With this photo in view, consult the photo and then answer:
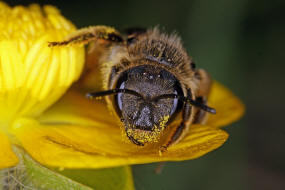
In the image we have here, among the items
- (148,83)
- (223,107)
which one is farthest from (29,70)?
Result: (223,107)

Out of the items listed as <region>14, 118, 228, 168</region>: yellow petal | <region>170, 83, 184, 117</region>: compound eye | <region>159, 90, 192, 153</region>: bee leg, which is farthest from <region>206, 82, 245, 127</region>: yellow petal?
<region>170, 83, 184, 117</region>: compound eye

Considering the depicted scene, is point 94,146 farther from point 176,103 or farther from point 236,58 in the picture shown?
point 236,58

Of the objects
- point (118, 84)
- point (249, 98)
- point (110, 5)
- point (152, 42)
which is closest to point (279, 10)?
point (249, 98)

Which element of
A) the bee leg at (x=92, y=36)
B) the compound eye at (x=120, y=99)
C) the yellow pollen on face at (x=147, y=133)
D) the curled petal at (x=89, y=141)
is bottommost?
the curled petal at (x=89, y=141)

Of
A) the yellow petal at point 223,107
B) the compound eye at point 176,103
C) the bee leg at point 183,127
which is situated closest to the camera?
the compound eye at point 176,103

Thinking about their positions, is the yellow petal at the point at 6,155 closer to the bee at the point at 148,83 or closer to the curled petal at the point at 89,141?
the curled petal at the point at 89,141

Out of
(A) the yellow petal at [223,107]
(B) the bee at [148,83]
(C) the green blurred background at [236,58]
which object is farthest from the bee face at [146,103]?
(C) the green blurred background at [236,58]
